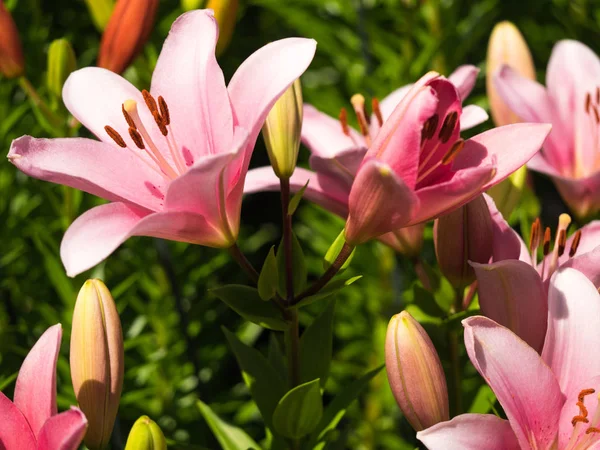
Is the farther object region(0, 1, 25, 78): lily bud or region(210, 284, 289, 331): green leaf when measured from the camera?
region(0, 1, 25, 78): lily bud

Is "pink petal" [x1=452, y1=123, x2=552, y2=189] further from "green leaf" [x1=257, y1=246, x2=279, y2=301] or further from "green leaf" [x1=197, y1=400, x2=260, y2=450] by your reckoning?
"green leaf" [x1=197, y1=400, x2=260, y2=450]

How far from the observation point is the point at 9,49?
2.45ft

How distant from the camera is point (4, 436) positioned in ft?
1.56

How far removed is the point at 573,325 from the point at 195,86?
268mm

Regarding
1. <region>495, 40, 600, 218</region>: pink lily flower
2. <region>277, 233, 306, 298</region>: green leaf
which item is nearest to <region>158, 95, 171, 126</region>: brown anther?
<region>277, 233, 306, 298</region>: green leaf

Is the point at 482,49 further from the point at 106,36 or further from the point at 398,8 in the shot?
the point at 106,36

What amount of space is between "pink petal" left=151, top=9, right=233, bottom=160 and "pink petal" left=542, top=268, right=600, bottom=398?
21 centimetres

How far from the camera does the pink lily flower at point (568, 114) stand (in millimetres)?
732

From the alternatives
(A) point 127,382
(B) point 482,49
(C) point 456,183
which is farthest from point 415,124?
(B) point 482,49

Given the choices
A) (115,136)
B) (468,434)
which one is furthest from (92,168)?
(468,434)

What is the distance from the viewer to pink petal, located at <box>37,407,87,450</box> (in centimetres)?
41

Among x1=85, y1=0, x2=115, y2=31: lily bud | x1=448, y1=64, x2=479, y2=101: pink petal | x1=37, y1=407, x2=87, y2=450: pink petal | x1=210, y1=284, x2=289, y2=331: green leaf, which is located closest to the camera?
x1=37, y1=407, x2=87, y2=450: pink petal

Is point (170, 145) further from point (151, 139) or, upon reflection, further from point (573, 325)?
point (573, 325)

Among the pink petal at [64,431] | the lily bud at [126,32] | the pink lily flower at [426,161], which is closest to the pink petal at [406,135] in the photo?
the pink lily flower at [426,161]
